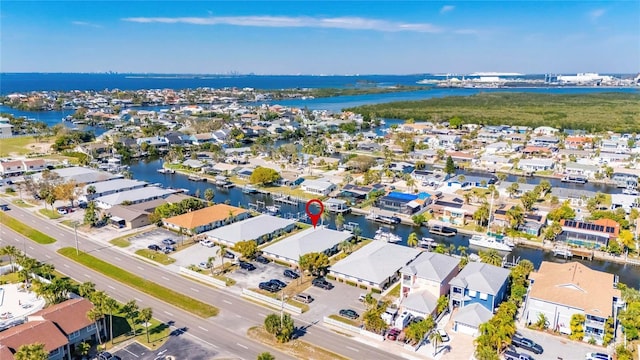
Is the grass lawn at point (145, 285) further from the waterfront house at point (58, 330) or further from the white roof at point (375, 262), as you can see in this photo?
the white roof at point (375, 262)

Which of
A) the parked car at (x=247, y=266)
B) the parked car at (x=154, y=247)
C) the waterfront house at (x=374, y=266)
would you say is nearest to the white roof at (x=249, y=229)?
the parked car at (x=247, y=266)

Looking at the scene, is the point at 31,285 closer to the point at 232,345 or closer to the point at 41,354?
the point at 41,354

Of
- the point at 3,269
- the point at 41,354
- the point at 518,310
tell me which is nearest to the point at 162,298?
the point at 41,354

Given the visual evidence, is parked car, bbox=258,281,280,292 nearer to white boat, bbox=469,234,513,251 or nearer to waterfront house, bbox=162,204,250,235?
waterfront house, bbox=162,204,250,235

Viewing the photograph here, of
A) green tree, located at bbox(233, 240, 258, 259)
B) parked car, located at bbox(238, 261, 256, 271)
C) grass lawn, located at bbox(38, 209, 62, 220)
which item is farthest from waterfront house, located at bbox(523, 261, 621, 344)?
grass lawn, located at bbox(38, 209, 62, 220)

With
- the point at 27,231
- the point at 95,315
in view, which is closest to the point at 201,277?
the point at 95,315

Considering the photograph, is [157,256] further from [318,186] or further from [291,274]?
[318,186]
